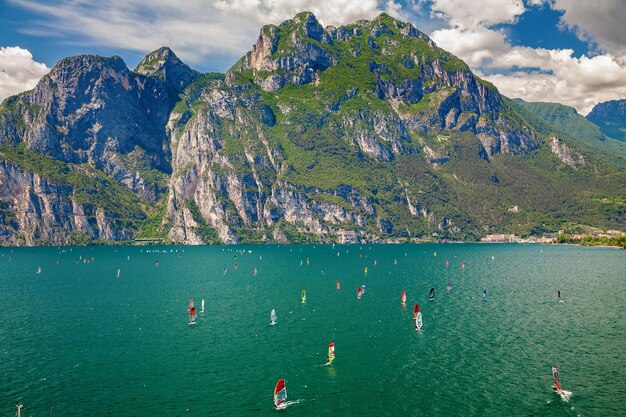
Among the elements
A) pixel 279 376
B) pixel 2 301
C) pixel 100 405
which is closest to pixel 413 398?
pixel 279 376

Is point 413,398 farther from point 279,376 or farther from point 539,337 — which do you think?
point 539,337

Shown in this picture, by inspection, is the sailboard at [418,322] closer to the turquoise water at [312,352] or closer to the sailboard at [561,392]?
the turquoise water at [312,352]

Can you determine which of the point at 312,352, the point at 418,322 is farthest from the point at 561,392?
the point at 312,352

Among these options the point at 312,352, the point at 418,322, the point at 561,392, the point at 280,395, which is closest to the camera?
the point at 280,395

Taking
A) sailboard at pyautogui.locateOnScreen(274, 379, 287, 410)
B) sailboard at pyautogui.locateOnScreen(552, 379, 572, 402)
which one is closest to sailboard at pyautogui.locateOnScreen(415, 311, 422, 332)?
sailboard at pyautogui.locateOnScreen(552, 379, 572, 402)

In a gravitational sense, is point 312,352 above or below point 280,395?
below

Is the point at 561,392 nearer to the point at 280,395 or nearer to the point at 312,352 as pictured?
the point at 280,395

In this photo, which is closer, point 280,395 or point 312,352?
point 280,395

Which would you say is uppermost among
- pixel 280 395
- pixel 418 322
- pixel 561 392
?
pixel 418 322
